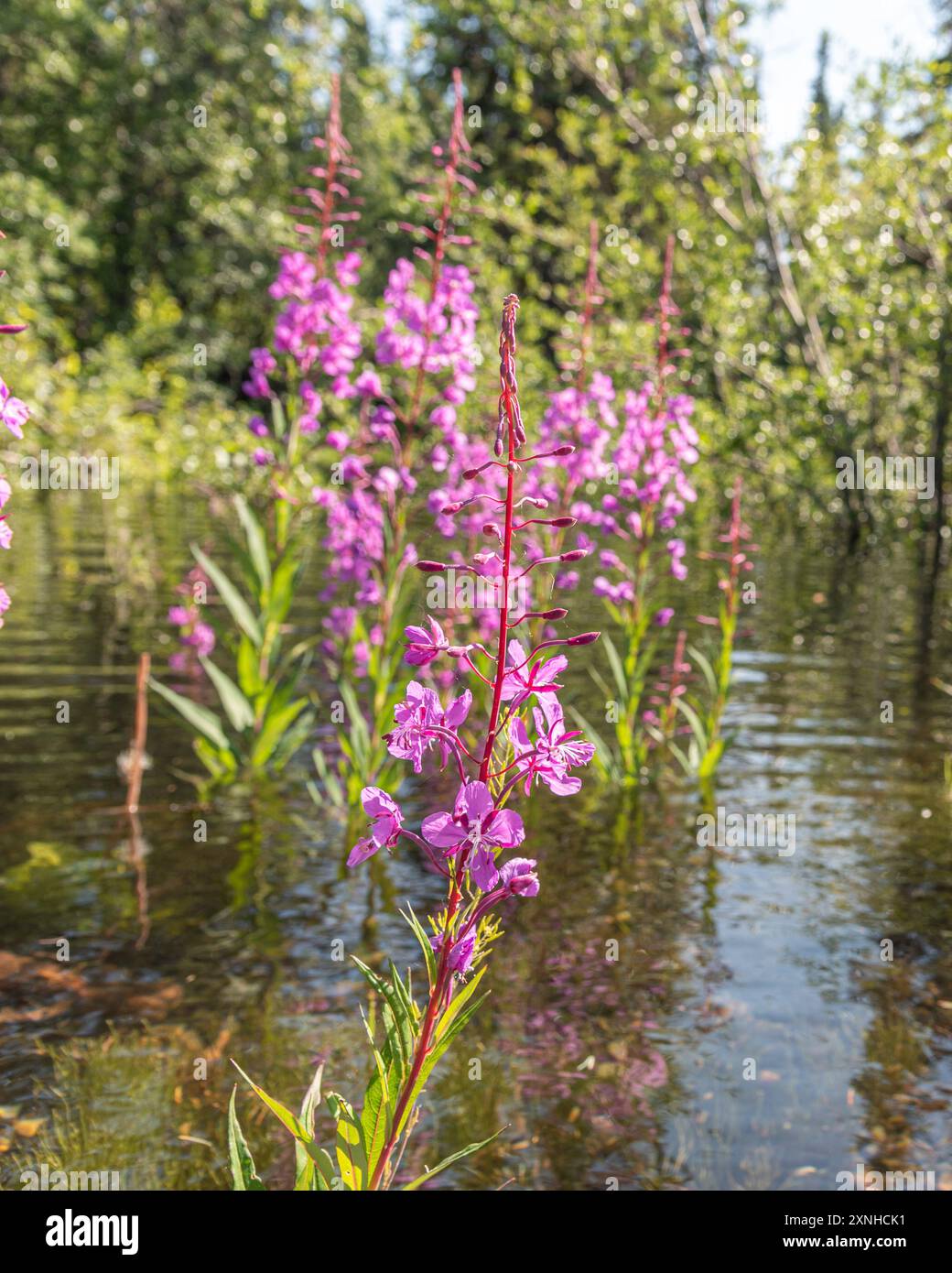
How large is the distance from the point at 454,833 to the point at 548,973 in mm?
2843

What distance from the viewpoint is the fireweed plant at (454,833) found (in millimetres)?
1854

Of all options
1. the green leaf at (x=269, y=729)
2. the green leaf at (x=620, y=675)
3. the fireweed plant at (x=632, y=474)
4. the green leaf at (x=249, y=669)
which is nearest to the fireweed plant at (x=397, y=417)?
the green leaf at (x=269, y=729)

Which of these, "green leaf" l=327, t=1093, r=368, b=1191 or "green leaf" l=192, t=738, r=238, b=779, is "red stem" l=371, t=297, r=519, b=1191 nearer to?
"green leaf" l=327, t=1093, r=368, b=1191

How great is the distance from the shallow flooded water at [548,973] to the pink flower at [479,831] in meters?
1.87

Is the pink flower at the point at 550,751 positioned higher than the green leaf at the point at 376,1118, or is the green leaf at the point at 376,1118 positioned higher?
A: the pink flower at the point at 550,751

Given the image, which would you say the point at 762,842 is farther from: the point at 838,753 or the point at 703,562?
the point at 703,562

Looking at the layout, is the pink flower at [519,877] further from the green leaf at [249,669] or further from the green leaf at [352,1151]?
the green leaf at [249,669]

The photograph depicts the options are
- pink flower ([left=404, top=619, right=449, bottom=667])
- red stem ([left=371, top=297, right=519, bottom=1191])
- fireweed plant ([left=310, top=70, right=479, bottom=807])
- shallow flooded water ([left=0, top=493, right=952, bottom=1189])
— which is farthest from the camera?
fireweed plant ([left=310, top=70, right=479, bottom=807])

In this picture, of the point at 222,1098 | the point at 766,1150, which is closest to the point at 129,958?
the point at 222,1098

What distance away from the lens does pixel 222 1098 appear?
3.63 m

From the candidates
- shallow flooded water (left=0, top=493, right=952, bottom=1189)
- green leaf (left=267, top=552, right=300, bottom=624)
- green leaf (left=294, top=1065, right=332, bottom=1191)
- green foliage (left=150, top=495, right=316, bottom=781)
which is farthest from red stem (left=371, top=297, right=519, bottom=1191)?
green leaf (left=267, top=552, right=300, bottom=624)

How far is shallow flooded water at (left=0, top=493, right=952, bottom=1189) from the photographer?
347cm

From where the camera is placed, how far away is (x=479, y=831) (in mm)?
1852

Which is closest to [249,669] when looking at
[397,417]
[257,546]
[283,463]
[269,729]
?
[269,729]
